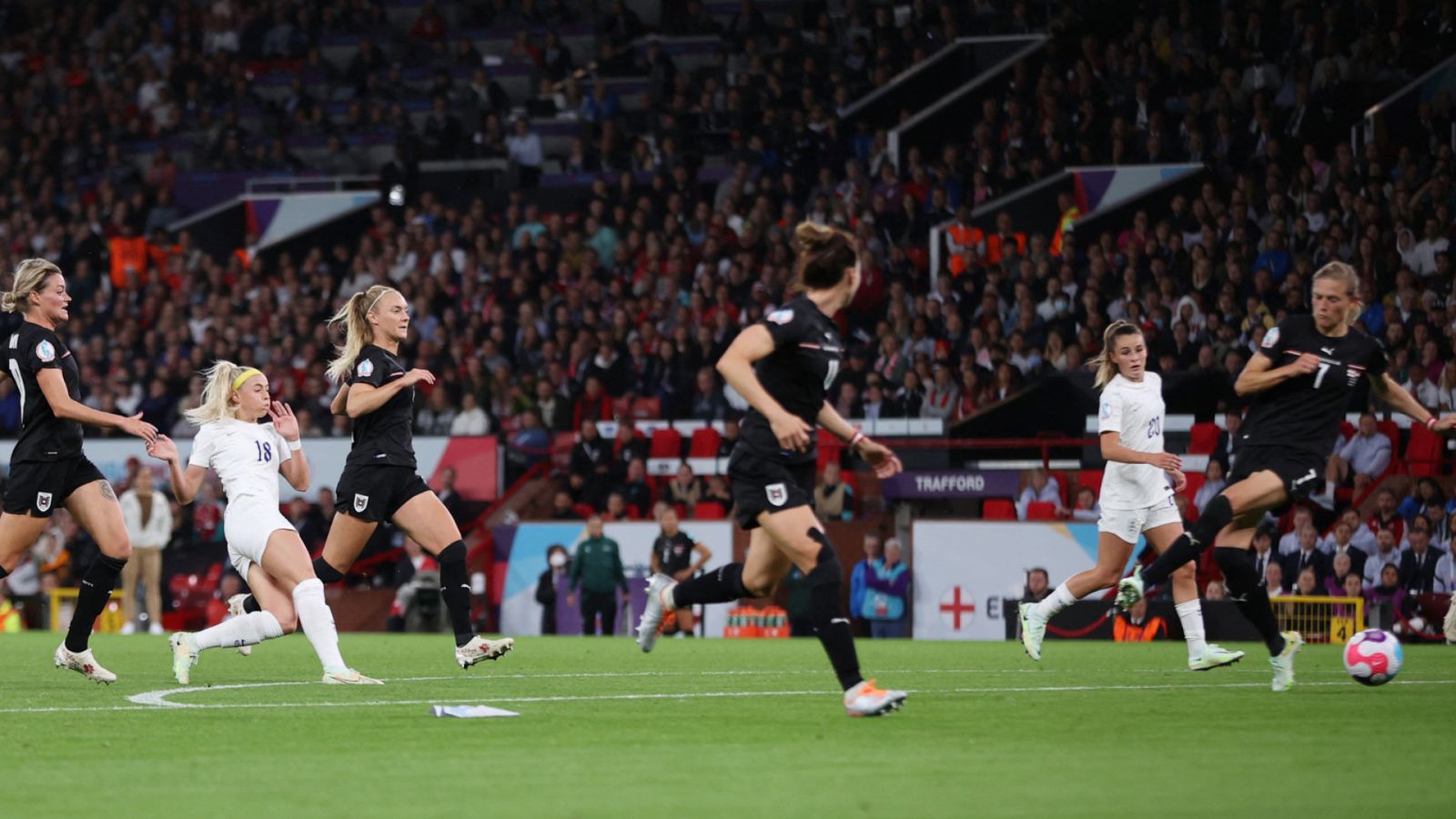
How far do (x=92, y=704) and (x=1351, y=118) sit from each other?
19.8 meters

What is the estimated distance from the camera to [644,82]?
34.0 m

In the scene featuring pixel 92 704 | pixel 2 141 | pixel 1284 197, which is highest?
pixel 2 141

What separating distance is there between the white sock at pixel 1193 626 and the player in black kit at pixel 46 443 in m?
6.44

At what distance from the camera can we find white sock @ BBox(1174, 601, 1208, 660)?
12.0 metres

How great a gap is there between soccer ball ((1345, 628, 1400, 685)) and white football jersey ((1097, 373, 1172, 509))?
2437 millimetres

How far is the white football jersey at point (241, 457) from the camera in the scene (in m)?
11.4

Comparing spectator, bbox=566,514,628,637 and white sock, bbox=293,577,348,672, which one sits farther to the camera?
spectator, bbox=566,514,628,637

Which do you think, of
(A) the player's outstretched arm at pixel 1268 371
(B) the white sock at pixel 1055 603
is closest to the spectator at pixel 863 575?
(B) the white sock at pixel 1055 603

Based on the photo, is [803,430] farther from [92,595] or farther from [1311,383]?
[92,595]

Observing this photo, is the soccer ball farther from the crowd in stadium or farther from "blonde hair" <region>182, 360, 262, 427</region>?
the crowd in stadium

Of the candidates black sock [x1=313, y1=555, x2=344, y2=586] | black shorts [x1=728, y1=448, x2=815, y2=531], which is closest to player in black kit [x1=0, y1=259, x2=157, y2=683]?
black sock [x1=313, y1=555, x2=344, y2=586]

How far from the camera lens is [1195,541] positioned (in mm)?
10648

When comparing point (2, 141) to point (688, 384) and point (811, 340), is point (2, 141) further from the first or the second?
point (811, 340)

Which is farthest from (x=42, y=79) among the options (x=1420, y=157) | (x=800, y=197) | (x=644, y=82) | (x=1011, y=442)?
(x=1420, y=157)
